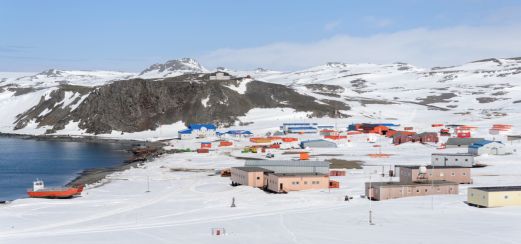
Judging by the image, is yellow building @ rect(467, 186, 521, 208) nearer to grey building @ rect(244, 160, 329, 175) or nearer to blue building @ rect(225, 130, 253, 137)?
grey building @ rect(244, 160, 329, 175)

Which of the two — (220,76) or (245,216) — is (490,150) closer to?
(245,216)

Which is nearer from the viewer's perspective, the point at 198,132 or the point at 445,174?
the point at 445,174

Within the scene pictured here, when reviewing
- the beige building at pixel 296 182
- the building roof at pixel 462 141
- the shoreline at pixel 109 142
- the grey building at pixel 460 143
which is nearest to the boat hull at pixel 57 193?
the shoreline at pixel 109 142

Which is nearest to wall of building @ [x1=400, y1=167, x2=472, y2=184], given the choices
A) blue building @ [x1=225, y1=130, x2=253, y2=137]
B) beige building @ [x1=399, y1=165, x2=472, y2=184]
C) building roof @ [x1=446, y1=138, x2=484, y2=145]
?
beige building @ [x1=399, y1=165, x2=472, y2=184]

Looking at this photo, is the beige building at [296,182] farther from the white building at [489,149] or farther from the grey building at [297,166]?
the white building at [489,149]

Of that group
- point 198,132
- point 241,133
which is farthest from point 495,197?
point 198,132

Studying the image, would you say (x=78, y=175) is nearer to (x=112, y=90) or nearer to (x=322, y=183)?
(x=322, y=183)

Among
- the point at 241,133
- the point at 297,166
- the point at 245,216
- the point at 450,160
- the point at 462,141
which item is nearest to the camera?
the point at 245,216
